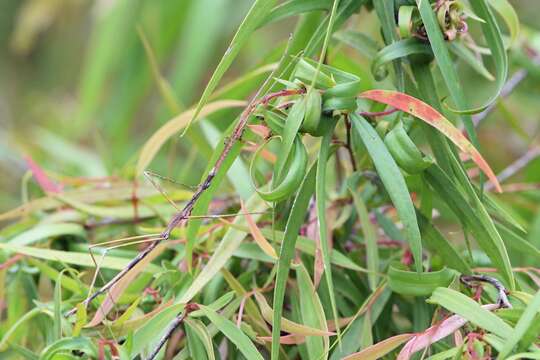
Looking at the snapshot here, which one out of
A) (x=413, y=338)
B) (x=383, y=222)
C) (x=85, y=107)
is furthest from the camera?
(x=85, y=107)

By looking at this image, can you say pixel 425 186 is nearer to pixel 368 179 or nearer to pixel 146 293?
A: pixel 368 179

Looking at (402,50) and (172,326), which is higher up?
(402,50)

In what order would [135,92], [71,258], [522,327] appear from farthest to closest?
[135,92] < [71,258] < [522,327]

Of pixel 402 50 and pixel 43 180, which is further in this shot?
pixel 43 180

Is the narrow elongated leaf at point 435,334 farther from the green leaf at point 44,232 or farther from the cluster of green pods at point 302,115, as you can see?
the green leaf at point 44,232

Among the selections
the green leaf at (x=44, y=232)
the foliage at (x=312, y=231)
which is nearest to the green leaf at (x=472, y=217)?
the foliage at (x=312, y=231)

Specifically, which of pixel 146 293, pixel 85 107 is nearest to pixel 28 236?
pixel 146 293

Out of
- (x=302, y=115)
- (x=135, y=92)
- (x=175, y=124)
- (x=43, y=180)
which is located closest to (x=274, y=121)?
(x=302, y=115)

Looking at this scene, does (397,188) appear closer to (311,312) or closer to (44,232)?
(311,312)
